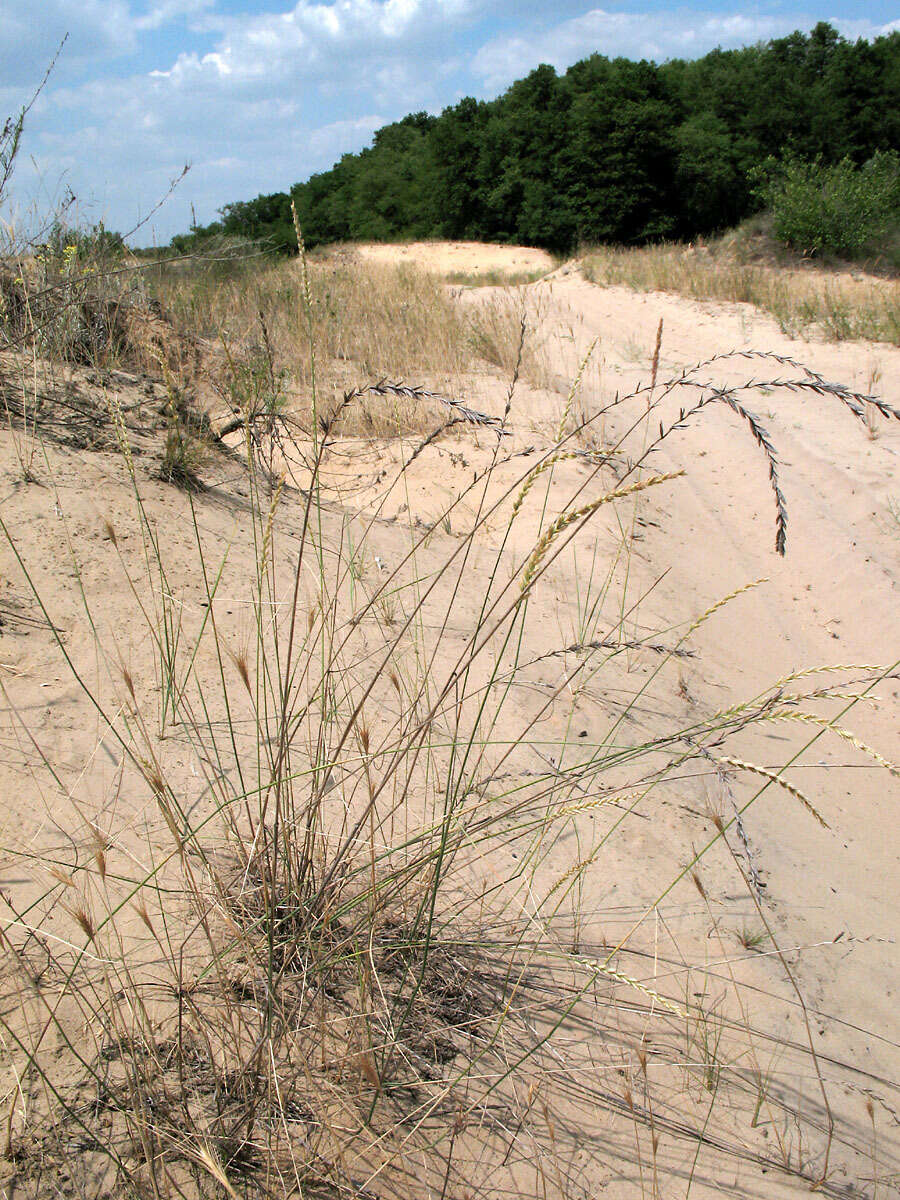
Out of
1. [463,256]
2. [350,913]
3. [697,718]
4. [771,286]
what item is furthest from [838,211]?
[350,913]

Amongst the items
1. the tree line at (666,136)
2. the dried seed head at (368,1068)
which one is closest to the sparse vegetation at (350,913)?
the dried seed head at (368,1068)

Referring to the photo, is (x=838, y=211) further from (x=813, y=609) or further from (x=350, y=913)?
(x=350, y=913)

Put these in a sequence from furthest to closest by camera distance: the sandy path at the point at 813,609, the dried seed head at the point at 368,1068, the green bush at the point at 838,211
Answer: the green bush at the point at 838,211
the sandy path at the point at 813,609
the dried seed head at the point at 368,1068

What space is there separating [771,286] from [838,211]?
2923 millimetres

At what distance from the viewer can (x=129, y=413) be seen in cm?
427

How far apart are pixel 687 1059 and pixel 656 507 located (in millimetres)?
4595

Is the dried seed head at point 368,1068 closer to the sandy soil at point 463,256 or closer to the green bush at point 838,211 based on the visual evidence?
the green bush at point 838,211

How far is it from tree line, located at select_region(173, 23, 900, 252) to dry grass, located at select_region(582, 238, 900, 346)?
245 centimetres

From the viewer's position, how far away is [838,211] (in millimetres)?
13992

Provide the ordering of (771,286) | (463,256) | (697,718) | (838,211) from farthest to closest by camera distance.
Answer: (463,256) → (838,211) → (771,286) → (697,718)

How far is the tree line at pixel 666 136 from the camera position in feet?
61.0

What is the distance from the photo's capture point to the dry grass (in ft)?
32.3

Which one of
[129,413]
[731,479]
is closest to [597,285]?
[731,479]

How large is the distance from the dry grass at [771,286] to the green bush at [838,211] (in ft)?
1.75
